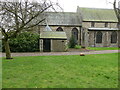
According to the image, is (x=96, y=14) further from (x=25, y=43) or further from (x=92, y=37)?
(x=25, y=43)

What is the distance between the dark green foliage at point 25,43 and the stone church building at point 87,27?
11593 mm

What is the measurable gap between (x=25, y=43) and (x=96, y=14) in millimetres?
26771

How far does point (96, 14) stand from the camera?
42.8 metres

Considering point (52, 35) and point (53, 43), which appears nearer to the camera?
point (53, 43)

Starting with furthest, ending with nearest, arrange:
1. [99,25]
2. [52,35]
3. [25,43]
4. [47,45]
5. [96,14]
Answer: [96,14] < [99,25] < [52,35] < [47,45] < [25,43]

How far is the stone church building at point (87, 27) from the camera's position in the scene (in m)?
38.5

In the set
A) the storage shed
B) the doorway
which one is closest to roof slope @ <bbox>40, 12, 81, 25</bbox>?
the storage shed

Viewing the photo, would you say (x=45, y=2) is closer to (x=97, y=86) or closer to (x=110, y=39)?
(x=97, y=86)

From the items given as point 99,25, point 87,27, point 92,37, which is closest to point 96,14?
point 99,25

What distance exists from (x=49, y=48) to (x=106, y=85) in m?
20.8

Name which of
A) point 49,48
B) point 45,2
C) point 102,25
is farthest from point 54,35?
point 102,25

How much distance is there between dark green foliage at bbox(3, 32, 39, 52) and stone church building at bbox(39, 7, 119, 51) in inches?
456

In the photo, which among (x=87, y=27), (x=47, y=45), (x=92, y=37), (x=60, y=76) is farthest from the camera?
(x=87, y=27)

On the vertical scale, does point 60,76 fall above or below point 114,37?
below
